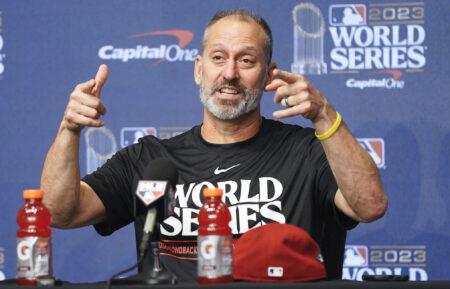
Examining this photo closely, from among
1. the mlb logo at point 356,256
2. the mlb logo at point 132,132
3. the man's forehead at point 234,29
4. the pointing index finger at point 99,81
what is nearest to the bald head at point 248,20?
the man's forehead at point 234,29

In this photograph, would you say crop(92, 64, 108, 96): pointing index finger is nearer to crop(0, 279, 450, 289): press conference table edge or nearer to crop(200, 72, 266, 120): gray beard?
crop(200, 72, 266, 120): gray beard

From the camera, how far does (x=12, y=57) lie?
10.1 ft

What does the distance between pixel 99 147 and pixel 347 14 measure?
1282 millimetres

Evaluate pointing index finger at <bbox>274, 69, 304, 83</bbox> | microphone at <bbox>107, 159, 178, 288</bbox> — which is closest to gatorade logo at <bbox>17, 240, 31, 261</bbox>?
microphone at <bbox>107, 159, 178, 288</bbox>

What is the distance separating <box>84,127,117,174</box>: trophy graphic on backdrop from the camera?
3.03 m

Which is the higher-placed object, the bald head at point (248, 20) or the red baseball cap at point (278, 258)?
the bald head at point (248, 20)

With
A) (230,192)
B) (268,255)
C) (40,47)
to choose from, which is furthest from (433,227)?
(40,47)

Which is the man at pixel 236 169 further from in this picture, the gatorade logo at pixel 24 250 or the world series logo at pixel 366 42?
the world series logo at pixel 366 42

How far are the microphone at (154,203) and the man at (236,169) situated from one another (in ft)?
1.52

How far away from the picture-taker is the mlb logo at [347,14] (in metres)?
2.96

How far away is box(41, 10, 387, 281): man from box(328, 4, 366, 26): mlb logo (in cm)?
85

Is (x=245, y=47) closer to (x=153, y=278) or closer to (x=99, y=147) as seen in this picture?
(x=153, y=278)

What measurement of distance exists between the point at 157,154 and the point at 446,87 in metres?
1.47

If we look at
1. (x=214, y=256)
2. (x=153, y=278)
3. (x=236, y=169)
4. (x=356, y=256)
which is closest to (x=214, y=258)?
(x=214, y=256)
